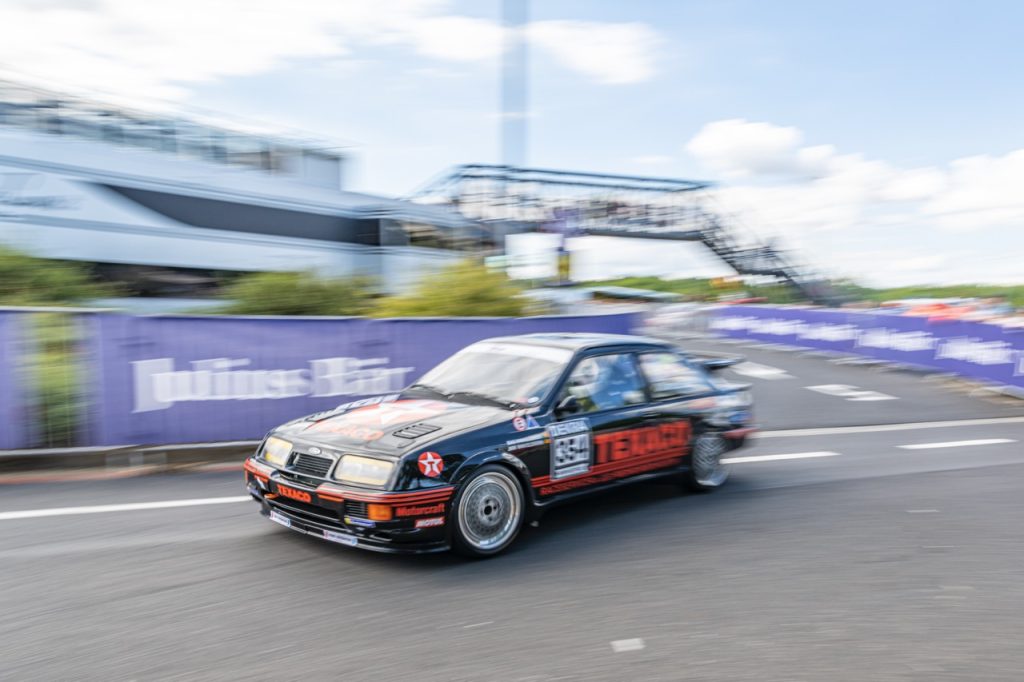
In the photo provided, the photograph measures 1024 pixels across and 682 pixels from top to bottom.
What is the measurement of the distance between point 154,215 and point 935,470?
15.1 metres

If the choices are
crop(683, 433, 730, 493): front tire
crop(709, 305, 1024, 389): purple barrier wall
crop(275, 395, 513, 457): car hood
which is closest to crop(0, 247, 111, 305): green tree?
crop(275, 395, 513, 457): car hood

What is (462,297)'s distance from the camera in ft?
43.3

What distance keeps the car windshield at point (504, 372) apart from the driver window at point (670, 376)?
2.78 ft

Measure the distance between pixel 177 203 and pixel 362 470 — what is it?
1456 centimetres

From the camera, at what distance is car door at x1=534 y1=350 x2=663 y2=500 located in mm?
5660

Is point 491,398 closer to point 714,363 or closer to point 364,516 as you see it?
point 364,516

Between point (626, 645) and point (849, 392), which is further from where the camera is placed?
point (849, 392)

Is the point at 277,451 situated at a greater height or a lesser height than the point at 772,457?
greater

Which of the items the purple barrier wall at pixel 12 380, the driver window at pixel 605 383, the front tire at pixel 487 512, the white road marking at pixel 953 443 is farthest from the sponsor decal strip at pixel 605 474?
the purple barrier wall at pixel 12 380

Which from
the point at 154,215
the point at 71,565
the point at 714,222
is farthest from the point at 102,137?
the point at 714,222

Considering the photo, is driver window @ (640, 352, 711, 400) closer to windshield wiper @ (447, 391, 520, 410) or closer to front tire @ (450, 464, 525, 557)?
windshield wiper @ (447, 391, 520, 410)

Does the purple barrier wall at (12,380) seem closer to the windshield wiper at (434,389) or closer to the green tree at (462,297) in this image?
the windshield wiper at (434,389)

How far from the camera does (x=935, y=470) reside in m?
8.41

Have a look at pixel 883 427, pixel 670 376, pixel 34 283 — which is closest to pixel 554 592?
pixel 670 376
